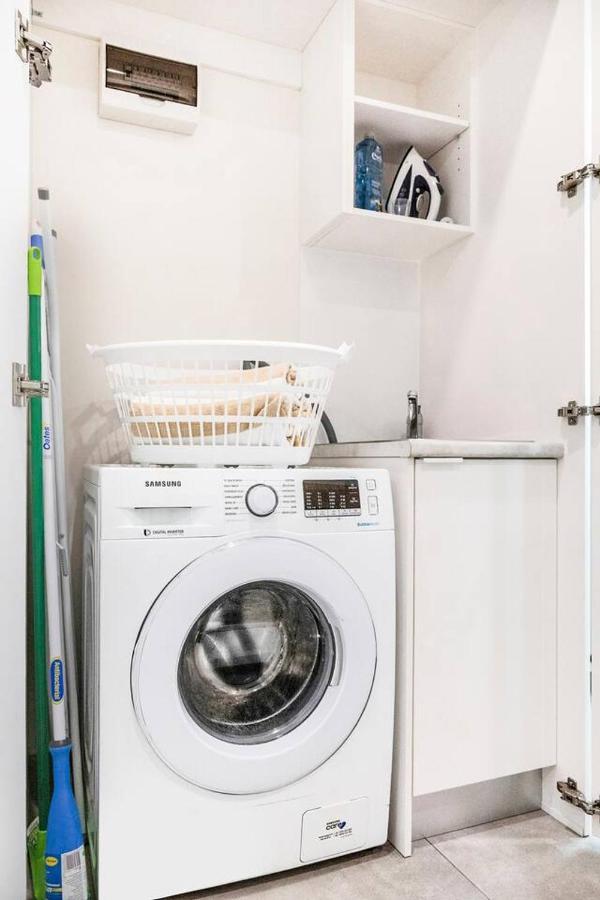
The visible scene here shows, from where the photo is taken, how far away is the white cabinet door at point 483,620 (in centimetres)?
151

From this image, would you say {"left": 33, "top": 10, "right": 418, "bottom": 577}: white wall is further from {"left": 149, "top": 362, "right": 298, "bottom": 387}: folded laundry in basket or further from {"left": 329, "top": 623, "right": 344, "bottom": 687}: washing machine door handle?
{"left": 329, "top": 623, "right": 344, "bottom": 687}: washing machine door handle

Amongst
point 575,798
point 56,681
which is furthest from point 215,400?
point 575,798

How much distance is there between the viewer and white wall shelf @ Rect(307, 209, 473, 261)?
1935 millimetres

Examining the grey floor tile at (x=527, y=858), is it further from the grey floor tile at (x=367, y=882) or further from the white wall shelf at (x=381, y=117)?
the white wall shelf at (x=381, y=117)

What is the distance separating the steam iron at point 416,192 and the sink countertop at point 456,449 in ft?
2.81

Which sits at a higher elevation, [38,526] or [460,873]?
[38,526]

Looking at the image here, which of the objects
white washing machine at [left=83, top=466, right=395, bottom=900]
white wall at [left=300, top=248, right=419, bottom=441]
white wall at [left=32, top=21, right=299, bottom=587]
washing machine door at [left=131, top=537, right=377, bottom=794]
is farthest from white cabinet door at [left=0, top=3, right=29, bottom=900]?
white wall at [left=300, top=248, right=419, bottom=441]

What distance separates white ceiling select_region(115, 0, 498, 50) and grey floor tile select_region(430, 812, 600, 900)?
7.54 feet

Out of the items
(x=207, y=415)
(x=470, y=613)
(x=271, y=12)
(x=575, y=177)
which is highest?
(x=271, y=12)

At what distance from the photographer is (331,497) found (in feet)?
4.78

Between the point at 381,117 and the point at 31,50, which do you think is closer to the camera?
the point at 31,50

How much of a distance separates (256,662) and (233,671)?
0.06m

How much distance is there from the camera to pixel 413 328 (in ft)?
7.61

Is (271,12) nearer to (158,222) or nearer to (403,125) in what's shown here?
(403,125)
